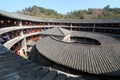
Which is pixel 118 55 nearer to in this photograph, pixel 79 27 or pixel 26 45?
pixel 26 45

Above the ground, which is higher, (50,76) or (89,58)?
(50,76)

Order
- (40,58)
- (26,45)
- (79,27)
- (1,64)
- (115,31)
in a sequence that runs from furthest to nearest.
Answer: (79,27)
(115,31)
(26,45)
(40,58)
(1,64)

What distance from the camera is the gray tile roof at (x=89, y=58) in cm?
1312

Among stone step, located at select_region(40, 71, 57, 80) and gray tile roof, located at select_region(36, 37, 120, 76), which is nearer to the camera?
stone step, located at select_region(40, 71, 57, 80)

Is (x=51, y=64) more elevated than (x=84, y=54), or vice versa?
(x=84, y=54)

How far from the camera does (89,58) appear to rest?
1495 centimetres

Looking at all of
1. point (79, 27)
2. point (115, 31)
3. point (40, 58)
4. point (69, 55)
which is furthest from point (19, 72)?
point (79, 27)

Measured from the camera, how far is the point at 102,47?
16859 millimetres

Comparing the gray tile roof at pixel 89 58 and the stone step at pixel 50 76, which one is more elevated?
the stone step at pixel 50 76

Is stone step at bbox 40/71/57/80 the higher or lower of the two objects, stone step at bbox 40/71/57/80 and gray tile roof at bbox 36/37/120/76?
the higher

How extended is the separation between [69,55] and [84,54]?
1.96 metres

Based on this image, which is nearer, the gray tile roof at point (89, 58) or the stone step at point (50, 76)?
→ the stone step at point (50, 76)

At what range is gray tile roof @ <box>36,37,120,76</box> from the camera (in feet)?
43.0

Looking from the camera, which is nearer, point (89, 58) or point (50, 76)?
point (50, 76)
